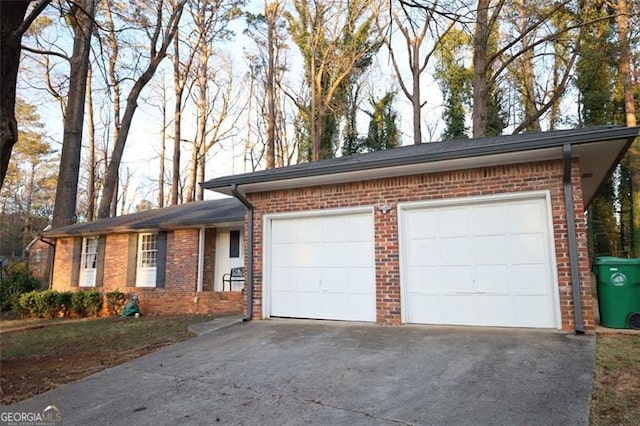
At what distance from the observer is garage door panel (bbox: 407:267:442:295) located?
Result: 22.4 feet

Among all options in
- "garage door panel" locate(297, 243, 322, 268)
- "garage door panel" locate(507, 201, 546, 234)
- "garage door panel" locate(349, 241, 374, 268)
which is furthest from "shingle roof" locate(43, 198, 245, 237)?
"garage door panel" locate(507, 201, 546, 234)

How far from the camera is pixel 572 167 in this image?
20.0ft

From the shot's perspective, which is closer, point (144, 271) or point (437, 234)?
point (437, 234)

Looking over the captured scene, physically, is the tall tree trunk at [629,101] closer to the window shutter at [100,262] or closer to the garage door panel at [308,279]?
the garage door panel at [308,279]

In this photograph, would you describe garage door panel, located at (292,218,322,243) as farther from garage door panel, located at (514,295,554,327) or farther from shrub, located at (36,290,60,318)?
shrub, located at (36,290,60,318)

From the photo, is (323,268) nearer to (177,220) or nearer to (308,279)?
(308,279)

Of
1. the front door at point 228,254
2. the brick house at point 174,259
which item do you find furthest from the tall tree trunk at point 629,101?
the brick house at point 174,259

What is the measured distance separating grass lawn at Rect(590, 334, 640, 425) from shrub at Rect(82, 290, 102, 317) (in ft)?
43.5

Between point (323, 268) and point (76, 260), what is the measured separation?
A: 11394 mm

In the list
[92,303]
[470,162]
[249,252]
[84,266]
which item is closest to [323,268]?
[249,252]

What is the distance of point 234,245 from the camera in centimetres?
1265

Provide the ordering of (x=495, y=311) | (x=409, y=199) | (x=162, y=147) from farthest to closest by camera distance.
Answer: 1. (x=162, y=147)
2. (x=409, y=199)
3. (x=495, y=311)

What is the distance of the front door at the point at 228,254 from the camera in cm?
1257

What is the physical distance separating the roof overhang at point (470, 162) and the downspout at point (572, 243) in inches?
11.2
